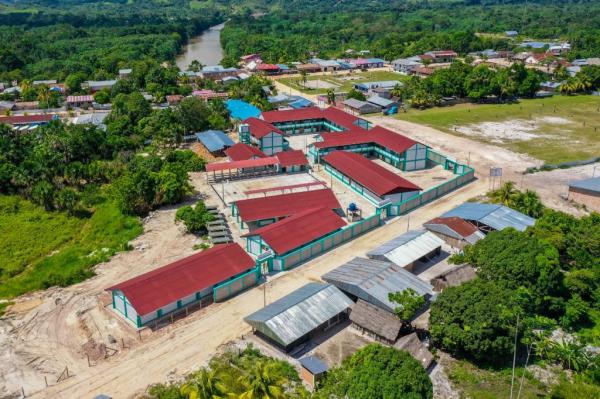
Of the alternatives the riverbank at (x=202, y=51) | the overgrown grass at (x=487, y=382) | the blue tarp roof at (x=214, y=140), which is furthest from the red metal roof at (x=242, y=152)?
the riverbank at (x=202, y=51)

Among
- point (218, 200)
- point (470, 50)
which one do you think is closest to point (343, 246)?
point (218, 200)

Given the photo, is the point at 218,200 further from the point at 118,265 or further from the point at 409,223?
the point at 409,223

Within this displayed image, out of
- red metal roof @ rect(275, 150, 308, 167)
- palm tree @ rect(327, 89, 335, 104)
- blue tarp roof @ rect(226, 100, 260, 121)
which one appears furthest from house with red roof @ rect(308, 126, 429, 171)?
palm tree @ rect(327, 89, 335, 104)

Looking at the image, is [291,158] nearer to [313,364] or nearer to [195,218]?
[195,218]

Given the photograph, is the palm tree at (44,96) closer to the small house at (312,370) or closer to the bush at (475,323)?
the small house at (312,370)

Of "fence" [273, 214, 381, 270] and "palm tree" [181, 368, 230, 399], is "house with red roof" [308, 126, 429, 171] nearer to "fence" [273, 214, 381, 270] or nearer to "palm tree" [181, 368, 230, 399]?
"fence" [273, 214, 381, 270]

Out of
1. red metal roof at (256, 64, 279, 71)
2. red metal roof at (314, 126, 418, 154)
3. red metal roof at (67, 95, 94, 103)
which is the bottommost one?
red metal roof at (314, 126, 418, 154)
